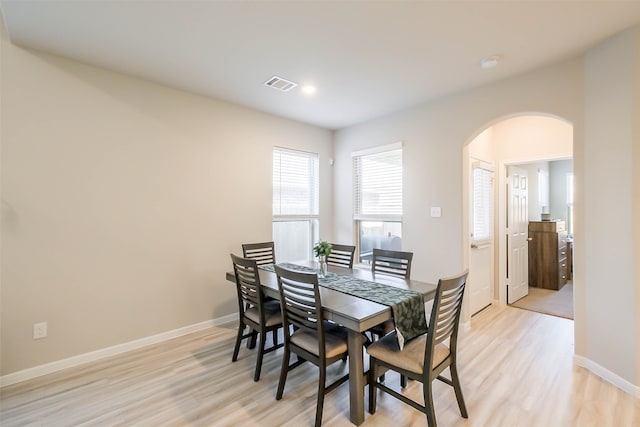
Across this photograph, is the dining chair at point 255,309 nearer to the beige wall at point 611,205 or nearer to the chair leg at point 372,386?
the chair leg at point 372,386

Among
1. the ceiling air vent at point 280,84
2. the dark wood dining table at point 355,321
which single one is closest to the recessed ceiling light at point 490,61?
the ceiling air vent at point 280,84

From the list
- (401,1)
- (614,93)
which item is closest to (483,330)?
(614,93)

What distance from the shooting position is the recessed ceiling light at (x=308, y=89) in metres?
3.19

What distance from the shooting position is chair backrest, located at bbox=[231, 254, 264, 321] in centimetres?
237

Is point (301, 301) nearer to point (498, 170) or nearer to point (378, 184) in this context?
point (378, 184)

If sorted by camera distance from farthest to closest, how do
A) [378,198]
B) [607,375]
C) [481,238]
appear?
[378,198] → [481,238] → [607,375]

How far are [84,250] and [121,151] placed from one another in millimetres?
977

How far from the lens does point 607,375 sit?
2.37 metres

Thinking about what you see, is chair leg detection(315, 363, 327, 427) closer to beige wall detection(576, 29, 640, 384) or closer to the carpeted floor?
beige wall detection(576, 29, 640, 384)

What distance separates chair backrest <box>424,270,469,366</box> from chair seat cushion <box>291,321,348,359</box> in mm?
567

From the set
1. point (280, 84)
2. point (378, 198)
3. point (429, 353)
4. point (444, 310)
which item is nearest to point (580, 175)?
point (444, 310)

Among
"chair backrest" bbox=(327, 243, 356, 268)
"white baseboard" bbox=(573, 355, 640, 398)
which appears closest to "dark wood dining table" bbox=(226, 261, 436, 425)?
"chair backrest" bbox=(327, 243, 356, 268)

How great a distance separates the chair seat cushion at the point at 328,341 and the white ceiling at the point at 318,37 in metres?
2.20

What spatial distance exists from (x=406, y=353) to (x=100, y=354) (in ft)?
9.11
